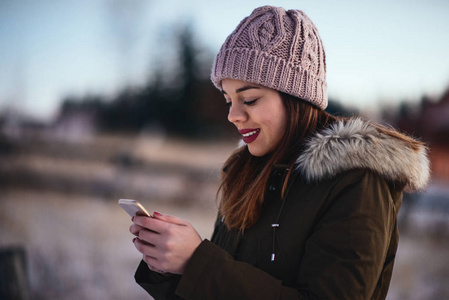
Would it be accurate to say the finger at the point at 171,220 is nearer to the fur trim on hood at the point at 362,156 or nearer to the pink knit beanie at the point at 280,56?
the fur trim on hood at the point at 362,156

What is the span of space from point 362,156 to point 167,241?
1.69 feet

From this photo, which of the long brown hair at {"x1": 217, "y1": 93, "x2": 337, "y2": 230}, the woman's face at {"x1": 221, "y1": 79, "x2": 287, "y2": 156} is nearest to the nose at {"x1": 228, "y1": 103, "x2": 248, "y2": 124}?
the woman's face at {"x1": 221, "y1": 79, "x2": 287, "y2": 156}

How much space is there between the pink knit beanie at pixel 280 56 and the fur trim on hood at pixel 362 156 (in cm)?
18

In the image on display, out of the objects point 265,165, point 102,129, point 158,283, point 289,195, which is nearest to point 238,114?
point 265,165

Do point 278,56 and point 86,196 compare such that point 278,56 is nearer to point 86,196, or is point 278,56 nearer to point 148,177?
Answer: point 148,177

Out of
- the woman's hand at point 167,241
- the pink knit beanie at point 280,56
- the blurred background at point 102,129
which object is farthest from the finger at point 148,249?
the blurred background at point 102,129

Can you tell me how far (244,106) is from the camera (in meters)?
1.12

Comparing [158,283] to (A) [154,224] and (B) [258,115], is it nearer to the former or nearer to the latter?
(A) [154,224]

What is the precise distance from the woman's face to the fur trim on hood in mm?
125

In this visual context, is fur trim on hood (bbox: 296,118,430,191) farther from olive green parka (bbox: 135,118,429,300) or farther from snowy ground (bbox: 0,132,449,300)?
snowy ground (bbox: 0,132,449,300)

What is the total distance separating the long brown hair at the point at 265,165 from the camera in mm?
1060

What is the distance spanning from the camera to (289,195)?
1010 mm

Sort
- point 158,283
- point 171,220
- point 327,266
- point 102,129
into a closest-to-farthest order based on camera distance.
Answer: point 327,266 → point 171,220 → point 158,283 → point 102,129

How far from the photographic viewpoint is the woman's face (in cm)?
110
